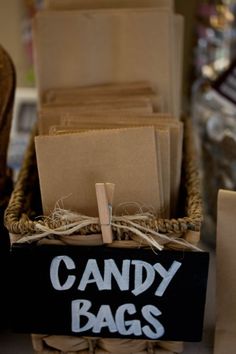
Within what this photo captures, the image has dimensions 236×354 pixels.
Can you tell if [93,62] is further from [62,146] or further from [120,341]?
[120,341]

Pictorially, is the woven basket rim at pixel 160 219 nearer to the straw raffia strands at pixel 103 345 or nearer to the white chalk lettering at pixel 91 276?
the white chalk lettering at pixel 91 276

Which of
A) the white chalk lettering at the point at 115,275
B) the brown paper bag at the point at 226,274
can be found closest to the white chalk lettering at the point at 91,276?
the white chalk lettering at the point at 115,275

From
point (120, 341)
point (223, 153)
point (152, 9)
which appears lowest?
point (120, 341)

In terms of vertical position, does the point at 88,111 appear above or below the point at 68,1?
below

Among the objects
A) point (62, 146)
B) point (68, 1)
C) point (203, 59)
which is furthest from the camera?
point (203, 59)

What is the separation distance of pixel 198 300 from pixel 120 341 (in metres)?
0.11

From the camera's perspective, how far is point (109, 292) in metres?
0.56

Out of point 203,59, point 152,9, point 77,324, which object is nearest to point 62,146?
point 77,324

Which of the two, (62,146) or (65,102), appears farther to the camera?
(65,102)

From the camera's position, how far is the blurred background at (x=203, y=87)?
2.75 feet

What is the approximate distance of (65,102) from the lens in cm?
72

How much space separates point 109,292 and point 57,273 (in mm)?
62

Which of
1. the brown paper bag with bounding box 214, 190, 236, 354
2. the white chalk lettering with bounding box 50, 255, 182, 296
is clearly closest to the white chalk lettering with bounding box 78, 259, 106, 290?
the white chalk lettering with bounding box 50, 255, 182, 296

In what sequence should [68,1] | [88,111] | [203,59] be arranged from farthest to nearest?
[203,59] < [68,1] < [88,111]
